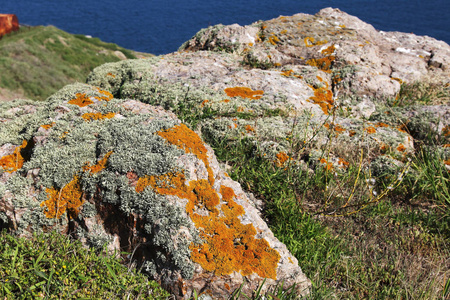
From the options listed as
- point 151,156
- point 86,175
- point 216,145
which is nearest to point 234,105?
point 216,145

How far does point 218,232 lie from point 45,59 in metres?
41.6

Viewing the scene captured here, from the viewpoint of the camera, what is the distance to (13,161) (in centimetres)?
388

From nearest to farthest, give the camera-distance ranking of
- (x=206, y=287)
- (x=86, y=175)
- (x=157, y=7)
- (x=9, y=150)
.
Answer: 1. (x=206, y=287)
2. (x=86, y=175)
3. (x=9, y=150)
4. (x=157, y=7)

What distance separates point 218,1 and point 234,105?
170 ft

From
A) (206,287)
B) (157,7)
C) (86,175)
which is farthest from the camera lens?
(157,7)

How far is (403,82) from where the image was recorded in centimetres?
808

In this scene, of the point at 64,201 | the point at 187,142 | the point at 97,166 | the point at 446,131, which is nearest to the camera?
the point at 64,201

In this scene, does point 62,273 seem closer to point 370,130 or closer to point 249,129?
point 249,129

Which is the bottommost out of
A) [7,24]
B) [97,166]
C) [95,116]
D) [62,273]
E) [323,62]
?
[7,24]

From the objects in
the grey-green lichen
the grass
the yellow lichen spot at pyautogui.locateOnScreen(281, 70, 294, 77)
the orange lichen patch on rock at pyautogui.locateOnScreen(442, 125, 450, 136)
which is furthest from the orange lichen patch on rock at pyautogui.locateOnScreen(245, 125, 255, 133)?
the orange lichen patch on rock at pyautogui.locateOnScreen(442, 125, 450, 136)

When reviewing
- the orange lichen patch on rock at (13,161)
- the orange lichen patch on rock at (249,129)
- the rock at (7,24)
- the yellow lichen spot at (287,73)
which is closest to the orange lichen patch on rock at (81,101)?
the orange lichen patch on rock at (13,161)

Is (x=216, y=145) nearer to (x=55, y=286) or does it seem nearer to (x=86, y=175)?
(x=86, y=175)

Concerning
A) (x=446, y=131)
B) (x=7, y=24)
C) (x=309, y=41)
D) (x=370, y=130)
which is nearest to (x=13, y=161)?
(x=370, y=130)

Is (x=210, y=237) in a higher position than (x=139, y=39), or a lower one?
higher
